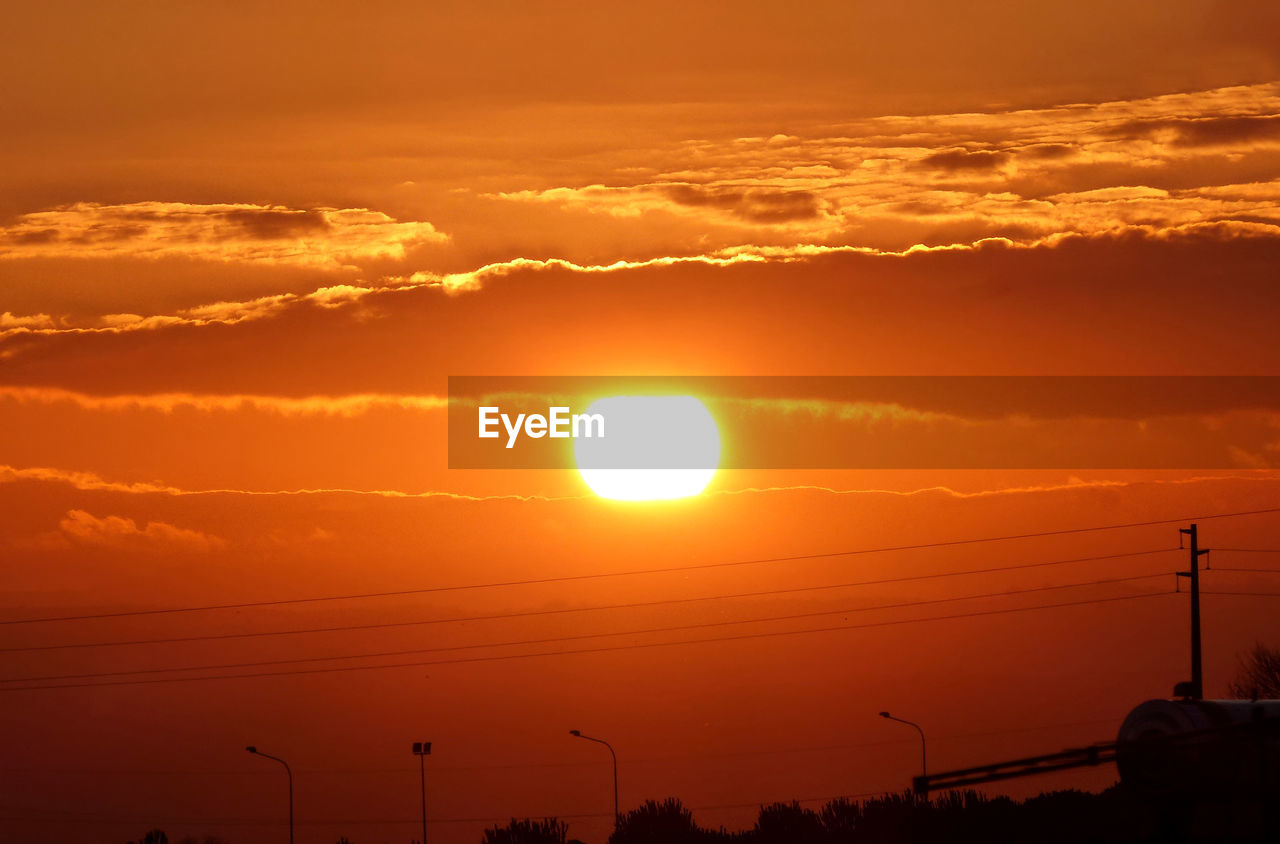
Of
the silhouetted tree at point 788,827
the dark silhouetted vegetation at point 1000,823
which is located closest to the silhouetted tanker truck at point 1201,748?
→ the dark silhouetted vegetation at point 1000,823

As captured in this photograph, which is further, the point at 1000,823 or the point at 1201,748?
the point at 1000,823

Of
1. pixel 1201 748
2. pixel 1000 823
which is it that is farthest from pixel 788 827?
pixel 1201 748

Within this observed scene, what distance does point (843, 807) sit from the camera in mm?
114375

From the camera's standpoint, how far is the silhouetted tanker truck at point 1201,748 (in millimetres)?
46812

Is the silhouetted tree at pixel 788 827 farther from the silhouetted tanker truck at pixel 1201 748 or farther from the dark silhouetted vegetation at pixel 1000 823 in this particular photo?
the silhouetted tanker truck at pixel 1201 748

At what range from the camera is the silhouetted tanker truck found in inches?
1843

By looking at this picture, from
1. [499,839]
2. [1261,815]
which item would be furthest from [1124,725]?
[499,839]

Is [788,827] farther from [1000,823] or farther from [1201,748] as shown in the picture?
[1201,748]

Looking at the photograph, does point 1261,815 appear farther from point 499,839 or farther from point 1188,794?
point 499,839

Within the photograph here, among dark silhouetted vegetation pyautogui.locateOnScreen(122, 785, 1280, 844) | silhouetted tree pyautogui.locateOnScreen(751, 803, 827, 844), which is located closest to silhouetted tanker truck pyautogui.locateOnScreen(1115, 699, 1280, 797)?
dark silhouetted vegetation pyautogui.locateOnScreen(122, 785, 1280, 844)

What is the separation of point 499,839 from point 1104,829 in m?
81.4

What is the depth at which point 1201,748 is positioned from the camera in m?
49.3

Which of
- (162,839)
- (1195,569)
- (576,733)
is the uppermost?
(1195,569)

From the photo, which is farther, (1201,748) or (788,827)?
(788,827)
